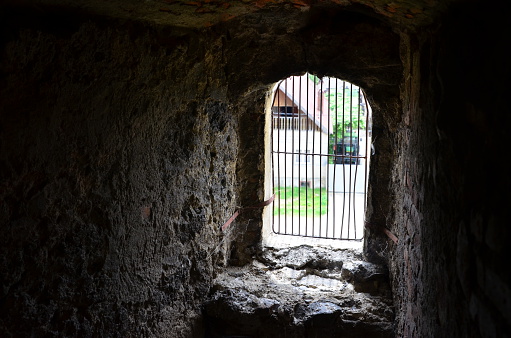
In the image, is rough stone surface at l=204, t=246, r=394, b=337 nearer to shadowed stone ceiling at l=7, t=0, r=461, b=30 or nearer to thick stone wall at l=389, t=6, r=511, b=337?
thick stone wall at l=389, t=6, r=511, b=337

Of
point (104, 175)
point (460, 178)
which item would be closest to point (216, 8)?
point (104, 175)

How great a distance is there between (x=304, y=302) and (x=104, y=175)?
153 cm

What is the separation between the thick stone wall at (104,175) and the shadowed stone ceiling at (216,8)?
0.06 metres

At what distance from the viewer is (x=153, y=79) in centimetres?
229

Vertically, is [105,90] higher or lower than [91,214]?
higher

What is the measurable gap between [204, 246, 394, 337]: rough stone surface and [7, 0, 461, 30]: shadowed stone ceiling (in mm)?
1567

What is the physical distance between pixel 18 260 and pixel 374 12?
1970 millimetres

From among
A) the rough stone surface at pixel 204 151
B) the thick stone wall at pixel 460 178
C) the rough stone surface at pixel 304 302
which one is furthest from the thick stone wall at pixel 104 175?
the thick stone wall at pixel 460 178

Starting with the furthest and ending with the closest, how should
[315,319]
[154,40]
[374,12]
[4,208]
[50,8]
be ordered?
[315,319], [374,12], [154,40], [50,8], [4,208]

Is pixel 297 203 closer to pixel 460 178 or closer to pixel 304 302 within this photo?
pixel 304 302

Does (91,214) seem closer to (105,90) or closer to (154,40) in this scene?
(105,90)

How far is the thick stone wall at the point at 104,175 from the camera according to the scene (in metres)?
1.54

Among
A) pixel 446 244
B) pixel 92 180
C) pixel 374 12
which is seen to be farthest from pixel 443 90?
pixel 92 180

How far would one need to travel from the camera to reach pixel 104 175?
6.47 ft
